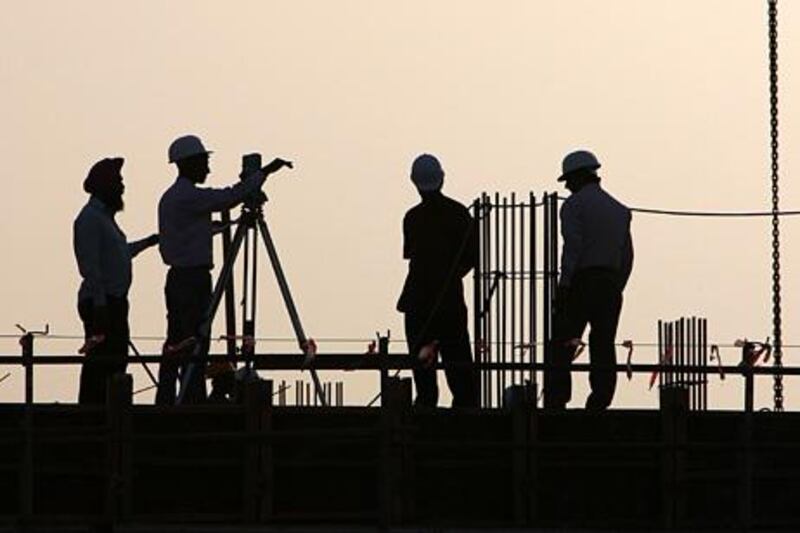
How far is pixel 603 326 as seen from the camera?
40.4 m

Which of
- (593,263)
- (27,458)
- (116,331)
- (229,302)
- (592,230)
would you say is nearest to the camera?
(116,331)

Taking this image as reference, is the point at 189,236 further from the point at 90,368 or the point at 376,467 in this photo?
the point at 376,467

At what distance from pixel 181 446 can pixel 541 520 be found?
348cm

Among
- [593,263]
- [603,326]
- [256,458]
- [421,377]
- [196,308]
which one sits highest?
[593,263]

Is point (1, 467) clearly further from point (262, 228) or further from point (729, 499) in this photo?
point (729, 499)

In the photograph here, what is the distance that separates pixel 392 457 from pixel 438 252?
2.42 meters

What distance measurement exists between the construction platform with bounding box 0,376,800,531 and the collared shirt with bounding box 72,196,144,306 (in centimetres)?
91

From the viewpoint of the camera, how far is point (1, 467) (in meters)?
40.4

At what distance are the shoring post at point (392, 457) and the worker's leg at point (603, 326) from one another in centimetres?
208

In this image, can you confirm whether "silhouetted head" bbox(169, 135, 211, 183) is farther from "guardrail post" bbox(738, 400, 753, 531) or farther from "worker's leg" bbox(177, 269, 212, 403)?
"guardrail post" bbox(738, 400, 753, 531)

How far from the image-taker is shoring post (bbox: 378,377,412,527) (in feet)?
128

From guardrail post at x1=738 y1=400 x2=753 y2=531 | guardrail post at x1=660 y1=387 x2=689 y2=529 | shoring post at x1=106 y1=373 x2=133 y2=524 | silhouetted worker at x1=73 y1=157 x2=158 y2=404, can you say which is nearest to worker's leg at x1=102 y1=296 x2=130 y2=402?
silhouetted worker at x1=73 y1=157 x2=158 y2=404

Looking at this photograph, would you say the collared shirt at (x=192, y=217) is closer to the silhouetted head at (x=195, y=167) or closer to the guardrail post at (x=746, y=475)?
the silhouetted head at (x=195, y=167)

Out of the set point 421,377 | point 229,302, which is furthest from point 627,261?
point 229,302
